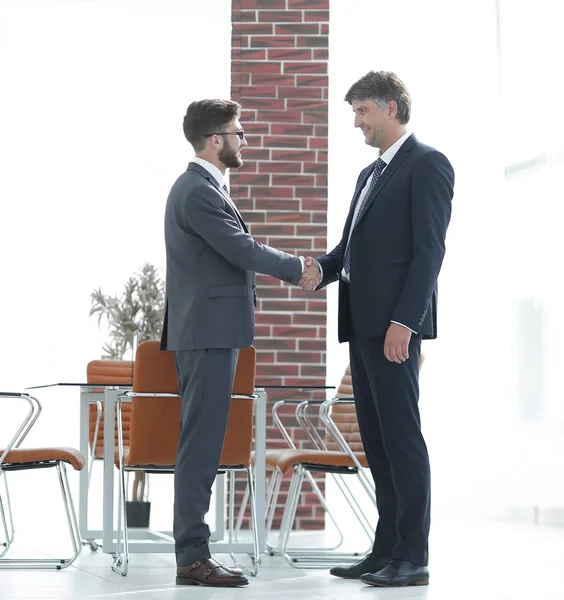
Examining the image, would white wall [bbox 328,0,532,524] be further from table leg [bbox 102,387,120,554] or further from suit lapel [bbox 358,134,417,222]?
suit lapel [bbox 358,134,417,222]

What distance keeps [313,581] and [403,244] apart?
1.32 metres

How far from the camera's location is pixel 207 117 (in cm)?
400

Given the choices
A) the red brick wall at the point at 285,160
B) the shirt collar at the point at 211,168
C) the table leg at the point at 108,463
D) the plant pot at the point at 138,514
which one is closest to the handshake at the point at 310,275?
the shirt collar at the point at 211,168

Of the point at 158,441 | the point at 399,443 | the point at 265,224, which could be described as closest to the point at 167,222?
the point at 158,441

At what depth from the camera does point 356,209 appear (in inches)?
164

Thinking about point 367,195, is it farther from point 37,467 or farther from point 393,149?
point 37,467

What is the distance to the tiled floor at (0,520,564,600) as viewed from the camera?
3639 millimetres

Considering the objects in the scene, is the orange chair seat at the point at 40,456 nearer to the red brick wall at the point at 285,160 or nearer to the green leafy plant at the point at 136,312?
the green leafy plant at the point at 136,312

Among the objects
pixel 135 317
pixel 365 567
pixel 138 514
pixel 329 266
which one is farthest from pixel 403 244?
pixel 138 514

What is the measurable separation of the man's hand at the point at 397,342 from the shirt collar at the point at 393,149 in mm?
682

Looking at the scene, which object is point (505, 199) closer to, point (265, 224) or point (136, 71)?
point (265, 224)

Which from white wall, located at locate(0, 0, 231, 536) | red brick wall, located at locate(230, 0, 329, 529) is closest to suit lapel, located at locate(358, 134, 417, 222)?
red brick wall, located at locate(230, 0, 329, 529)

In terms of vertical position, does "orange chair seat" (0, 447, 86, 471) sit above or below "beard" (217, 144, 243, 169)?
below

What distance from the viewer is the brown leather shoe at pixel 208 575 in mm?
3754
